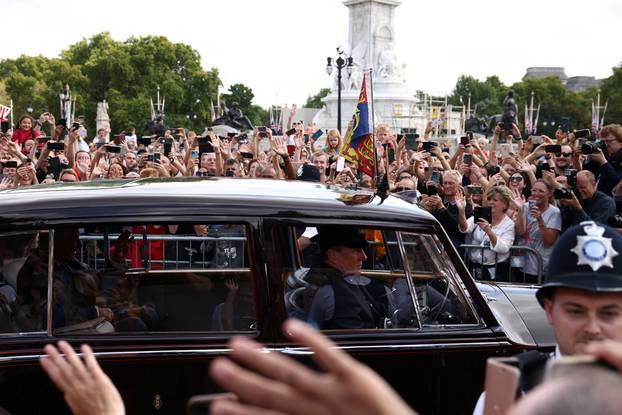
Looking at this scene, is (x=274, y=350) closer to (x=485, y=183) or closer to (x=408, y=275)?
(x=408, y=275)

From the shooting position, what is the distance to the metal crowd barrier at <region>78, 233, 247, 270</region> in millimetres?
4438

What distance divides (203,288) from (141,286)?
0.31 metres

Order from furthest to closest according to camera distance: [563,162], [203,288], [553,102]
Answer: [553,102], [563,162], [203,288]

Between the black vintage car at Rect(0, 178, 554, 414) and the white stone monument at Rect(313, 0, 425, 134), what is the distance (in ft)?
194

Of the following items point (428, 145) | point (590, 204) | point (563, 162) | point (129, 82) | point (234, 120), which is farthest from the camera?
point (129, 82)

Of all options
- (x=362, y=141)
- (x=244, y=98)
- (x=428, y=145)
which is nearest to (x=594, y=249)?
(x=362, y=141)

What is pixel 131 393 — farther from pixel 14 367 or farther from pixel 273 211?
pixel 273 211

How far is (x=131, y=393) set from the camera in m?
4.22

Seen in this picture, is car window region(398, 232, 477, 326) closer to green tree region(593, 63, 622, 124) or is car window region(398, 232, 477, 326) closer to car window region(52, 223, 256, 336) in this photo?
car window region(52, 223, 256, 336)

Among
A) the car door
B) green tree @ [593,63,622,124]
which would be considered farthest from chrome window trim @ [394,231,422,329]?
green tree @ [593,63,622,124]

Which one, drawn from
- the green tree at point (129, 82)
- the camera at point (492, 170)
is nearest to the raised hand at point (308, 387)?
the camera at point (492, 170)

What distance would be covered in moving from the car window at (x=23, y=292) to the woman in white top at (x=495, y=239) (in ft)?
16.8

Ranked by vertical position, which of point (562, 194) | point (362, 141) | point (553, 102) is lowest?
point (562, 194)

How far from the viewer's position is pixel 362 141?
956 centimetres
